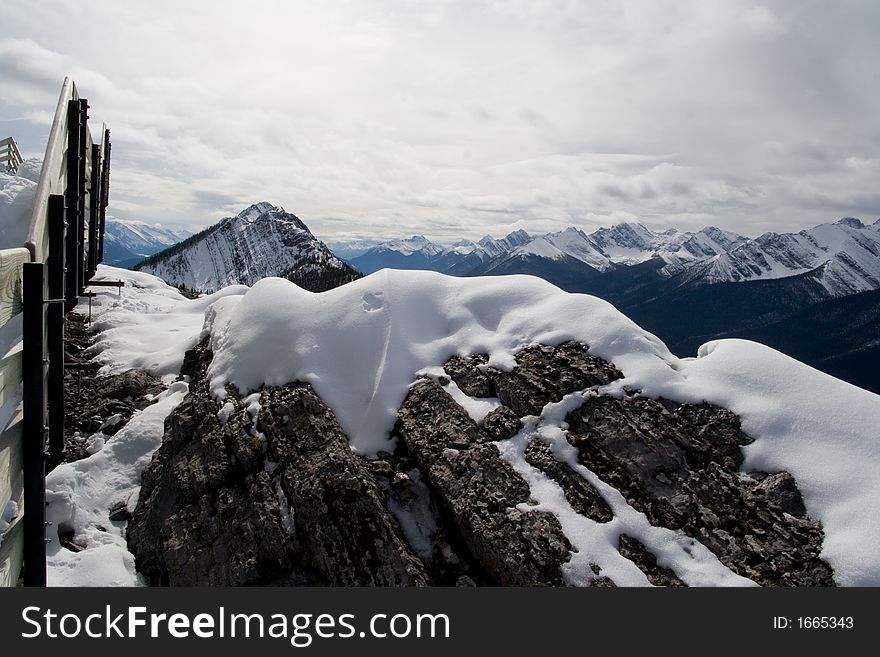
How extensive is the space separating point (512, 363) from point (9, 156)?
50.0ft

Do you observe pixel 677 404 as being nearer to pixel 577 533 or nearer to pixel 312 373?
pixel 577 533

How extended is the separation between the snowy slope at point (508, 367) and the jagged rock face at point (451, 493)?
0.29 meters

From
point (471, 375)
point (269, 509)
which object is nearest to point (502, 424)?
point (471, 375)

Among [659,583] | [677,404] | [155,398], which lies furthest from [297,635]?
[155,398]

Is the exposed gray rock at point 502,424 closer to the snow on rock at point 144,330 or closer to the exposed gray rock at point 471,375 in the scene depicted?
the exposed gray rock at point 471,375

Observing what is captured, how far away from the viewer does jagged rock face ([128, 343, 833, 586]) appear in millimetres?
9039

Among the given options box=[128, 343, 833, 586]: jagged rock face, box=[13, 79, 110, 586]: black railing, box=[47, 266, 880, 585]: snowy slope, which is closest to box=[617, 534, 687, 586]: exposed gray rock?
box=[128, 343, 833, 586]: jagged rock face

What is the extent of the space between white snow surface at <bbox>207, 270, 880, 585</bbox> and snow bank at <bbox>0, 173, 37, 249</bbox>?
5836mm

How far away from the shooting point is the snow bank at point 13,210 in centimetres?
820

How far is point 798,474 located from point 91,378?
69.3 ft

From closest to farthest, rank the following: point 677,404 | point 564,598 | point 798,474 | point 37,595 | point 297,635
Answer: point 37,595 → point 297,635 → point 564,598 → point 798,474 → point 677,404

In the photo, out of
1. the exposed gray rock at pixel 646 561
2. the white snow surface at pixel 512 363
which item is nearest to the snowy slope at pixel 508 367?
the white snow surface at pixel 512 363

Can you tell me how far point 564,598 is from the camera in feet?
19.3

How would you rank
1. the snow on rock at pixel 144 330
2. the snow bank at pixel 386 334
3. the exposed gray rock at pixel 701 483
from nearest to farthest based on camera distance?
1. the exposed gray rock at pixel 701 483
2. the snow bank at pixel 386 334
3. the snow on rock at pixel 144 330
